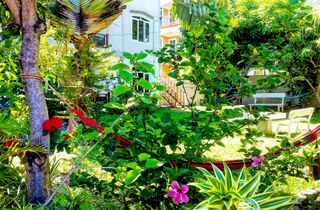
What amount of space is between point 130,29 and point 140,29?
854 mm

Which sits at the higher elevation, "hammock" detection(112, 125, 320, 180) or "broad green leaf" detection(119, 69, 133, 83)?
"broad green leaf" detection(119, 69, 133, 83)

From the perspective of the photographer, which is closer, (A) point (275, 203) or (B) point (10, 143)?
(A) point (275, 203)

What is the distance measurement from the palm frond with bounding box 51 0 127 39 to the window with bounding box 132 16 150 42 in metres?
10.1

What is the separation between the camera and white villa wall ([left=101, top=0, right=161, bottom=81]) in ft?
47.1

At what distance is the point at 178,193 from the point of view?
177 centimetres

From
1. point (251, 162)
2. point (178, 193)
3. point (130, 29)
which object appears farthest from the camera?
point (130, 29)

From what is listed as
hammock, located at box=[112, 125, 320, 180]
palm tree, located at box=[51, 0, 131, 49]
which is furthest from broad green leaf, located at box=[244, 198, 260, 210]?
palm tree, located at box=[51, 0, 131, 49]

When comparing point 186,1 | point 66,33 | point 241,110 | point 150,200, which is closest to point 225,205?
point 150,200

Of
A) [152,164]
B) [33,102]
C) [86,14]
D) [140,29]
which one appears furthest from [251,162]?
[140,29]

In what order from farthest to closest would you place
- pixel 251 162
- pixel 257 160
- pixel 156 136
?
pixel 251 162, pixel 257 160, pixel 156 136

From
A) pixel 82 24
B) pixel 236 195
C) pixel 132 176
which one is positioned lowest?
pixel 236 195

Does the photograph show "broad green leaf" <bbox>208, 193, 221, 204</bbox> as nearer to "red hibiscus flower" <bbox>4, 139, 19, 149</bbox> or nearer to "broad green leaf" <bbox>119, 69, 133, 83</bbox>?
"broad green leaf" <bbox>119, 69, 133, 83</bbox>

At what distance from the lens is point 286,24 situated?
227 cm

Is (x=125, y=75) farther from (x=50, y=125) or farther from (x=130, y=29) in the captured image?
(x=130, y=29)
